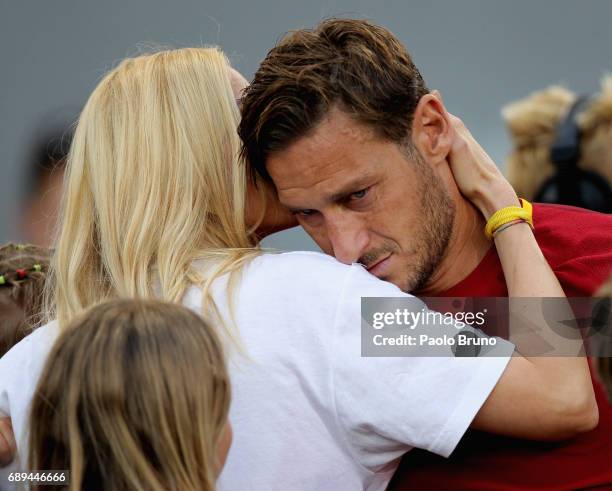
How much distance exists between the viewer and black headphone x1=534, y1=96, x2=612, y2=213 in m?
3.35

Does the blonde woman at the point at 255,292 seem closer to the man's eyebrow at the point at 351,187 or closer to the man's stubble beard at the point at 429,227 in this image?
the man's stubble beard at the point at 429,227

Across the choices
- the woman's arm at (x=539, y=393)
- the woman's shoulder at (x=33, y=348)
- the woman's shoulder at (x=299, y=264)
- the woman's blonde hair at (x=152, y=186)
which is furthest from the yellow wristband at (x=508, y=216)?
the woman's shoulder at (x=33, y=348)

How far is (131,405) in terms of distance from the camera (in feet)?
5.20

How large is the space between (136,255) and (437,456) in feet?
2.38

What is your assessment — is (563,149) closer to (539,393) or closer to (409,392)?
(539,393)

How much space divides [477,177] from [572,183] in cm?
117

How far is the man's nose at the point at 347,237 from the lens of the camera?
218cm

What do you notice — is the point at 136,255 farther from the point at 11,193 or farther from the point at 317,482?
the point at 11,193

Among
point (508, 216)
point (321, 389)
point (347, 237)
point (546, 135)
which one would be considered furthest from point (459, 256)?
point (546, 135)

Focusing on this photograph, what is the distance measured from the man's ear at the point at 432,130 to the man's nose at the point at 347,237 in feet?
0.76

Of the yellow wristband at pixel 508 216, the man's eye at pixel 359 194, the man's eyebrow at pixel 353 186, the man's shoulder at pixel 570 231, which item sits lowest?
the man's shoulder at pixel 570 231

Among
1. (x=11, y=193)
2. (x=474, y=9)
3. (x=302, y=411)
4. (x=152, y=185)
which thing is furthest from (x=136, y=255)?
(x=474, y=9)

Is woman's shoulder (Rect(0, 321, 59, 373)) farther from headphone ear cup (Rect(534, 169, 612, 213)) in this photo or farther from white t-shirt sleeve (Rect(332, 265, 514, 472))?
headphone ear cup (Rect(534, 169, 612, 213))

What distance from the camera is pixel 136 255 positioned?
206 cm
